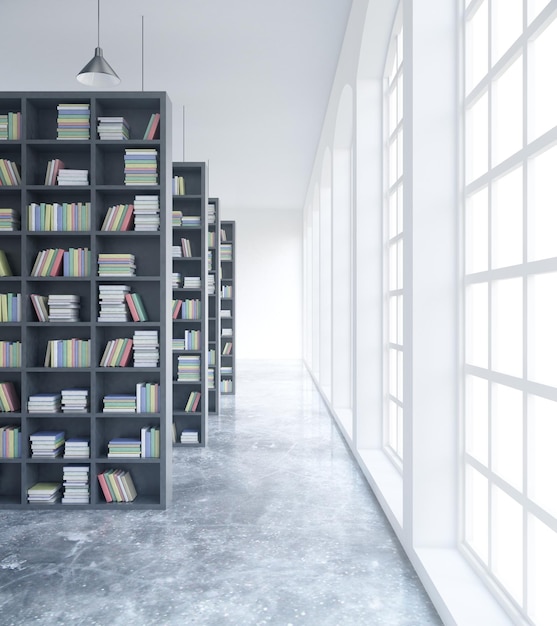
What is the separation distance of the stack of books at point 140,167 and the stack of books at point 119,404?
1.44 metres

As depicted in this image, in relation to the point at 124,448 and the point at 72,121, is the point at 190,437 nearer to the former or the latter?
the point at 124,448

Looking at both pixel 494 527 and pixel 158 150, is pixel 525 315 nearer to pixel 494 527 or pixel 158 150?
pixel 494 527

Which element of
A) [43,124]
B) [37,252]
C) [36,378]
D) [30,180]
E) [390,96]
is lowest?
[36,378]

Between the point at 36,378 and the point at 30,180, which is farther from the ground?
the point at 30,180

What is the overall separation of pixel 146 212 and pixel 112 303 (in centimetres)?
65

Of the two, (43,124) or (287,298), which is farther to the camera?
(287,298)

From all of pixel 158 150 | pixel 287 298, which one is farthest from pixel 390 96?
pixel 287 298

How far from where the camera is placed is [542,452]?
210cm

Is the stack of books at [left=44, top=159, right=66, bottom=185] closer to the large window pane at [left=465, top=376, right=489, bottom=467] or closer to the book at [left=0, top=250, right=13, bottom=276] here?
the book at [left=0, top=250, right=13, bottom=276]

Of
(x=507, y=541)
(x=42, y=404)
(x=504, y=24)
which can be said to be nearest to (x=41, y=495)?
(x=42, y=404)

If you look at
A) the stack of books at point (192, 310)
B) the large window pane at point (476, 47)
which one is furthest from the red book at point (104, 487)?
the large window pane at point (476, 47)

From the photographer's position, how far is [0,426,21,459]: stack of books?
405cm

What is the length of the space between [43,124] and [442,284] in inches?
118

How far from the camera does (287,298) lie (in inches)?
598
